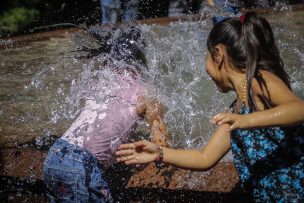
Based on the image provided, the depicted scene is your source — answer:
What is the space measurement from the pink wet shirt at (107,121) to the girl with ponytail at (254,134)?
476 mm

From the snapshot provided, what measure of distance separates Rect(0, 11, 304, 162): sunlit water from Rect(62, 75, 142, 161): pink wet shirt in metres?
0.26

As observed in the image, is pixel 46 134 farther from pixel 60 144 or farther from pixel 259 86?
pixel 259 86

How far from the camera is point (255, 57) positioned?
7.07ft

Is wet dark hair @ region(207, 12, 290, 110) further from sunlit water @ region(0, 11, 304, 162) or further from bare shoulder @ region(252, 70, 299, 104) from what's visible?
sunlit water @ region(0, 11, 304, 162)

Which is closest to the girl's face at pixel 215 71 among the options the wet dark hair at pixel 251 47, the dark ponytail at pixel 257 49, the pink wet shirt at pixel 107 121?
the wet dark hair at pixel 251 47

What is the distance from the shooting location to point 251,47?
7.09 ft

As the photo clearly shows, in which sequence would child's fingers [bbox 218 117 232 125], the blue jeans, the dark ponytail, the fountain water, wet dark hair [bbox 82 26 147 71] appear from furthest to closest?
the fountain water → wet dark hair [bbox 82 26 147 71] → the blue jeans → the dark ponytail → child's fingers [bbox 218 117 232 125]

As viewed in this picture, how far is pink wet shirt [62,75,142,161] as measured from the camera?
2.67 m

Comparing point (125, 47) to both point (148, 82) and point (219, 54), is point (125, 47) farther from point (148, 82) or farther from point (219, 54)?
point (219, 54)

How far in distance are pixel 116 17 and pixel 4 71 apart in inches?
79.5

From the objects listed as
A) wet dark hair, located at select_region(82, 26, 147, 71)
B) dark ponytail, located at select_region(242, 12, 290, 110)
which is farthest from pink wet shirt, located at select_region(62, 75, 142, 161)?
dark ponytail, located at select_region(242, 12, 290, 110)

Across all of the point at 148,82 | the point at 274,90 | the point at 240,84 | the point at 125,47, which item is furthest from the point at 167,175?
the point at 274,90

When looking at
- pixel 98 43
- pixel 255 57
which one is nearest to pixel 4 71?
pixel 98 43

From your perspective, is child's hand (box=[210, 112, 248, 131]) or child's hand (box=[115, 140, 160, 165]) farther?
child's hand (box=[115, 140, 160, 165])
